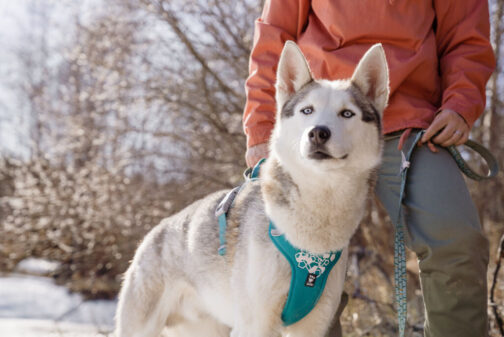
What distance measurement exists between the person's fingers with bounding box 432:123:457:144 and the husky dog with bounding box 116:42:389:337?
0.28 m

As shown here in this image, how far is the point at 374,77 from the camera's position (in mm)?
2586

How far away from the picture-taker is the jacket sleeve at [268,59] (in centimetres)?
296

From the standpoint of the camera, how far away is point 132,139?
6.58m

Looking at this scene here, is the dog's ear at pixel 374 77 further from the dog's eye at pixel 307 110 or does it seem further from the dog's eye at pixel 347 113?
the dog's eye at pixel 307 110

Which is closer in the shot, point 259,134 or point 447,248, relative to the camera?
point 447,248

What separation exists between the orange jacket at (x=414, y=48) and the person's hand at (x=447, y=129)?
0.15ft

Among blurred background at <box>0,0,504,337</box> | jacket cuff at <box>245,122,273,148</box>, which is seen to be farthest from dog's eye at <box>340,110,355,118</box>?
blurred background at <box>0,0,504,337</box>

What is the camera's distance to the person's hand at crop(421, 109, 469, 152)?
2414 millimetres

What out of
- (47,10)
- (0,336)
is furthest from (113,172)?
(47,10)

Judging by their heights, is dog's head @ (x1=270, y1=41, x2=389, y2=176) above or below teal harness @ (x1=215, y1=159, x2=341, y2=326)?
above

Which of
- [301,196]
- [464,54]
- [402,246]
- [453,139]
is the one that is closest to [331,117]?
[301,196]

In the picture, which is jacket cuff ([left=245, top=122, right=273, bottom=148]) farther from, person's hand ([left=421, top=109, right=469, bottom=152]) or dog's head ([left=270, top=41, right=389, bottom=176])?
person's hand ([left=421, top=109, right=469, bottom=152])

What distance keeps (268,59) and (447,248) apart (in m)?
1.55

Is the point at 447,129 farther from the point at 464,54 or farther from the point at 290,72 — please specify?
the point at 290,72
